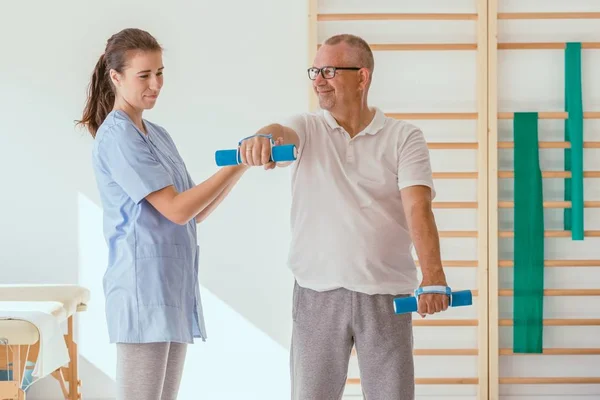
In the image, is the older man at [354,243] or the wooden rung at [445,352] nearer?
the older man at [354,243]

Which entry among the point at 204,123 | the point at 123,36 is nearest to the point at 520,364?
the point at 204,123

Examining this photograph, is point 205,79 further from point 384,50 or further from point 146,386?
point 146,386

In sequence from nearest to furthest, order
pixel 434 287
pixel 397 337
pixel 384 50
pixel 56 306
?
pixel 434 287
pixel 397 337
pixel 56 306
pixel 384 50

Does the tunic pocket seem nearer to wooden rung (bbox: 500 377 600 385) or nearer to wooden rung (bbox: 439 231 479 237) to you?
wooden rung (bbox: 439 231 479 237)

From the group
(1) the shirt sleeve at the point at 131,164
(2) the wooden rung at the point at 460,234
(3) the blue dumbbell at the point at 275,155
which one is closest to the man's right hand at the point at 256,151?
(3) the blue dumbbell at the point at 275,155

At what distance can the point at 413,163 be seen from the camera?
7.36 ft

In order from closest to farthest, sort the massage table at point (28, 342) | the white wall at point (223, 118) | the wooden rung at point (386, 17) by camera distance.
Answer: the massage table at point (28, 342) < the wooden rung at point (386, 17) < the white wall at point (223, 118)

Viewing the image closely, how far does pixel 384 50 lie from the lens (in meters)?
4.27

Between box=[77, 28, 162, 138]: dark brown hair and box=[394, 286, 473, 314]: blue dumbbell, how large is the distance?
97 centimetres

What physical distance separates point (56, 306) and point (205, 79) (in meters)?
1.54

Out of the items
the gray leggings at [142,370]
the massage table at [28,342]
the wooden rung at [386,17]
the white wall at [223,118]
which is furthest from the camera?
the white wall at [223,118]

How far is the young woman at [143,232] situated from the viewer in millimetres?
2164

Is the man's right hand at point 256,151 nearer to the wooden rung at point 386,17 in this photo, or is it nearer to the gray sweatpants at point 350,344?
the gray sweatpants at point 350,344

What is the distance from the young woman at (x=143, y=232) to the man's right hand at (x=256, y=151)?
11cm
